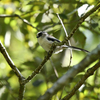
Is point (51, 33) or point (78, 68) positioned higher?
point (51, 33)

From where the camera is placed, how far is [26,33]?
141 inches

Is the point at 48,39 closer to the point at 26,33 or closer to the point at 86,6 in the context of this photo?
the point at 26,33

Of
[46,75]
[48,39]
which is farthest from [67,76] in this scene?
[48,39]

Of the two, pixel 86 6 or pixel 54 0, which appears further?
pixel 54 0

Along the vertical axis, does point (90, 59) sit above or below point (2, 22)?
below

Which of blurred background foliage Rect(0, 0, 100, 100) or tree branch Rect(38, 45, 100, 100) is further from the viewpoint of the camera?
blurred background foliage Rect(0, 0, 100, 100)

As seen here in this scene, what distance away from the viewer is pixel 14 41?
4.41 m

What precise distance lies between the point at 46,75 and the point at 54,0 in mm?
1031

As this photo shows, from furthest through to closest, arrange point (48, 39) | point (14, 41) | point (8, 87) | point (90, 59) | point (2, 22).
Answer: point (14, 41) < point (2, 22) < point (48, 39) < point (8, 87) < point (90, 59)

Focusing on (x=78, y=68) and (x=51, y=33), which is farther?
(x=51, y=33)

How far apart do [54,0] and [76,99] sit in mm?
1409

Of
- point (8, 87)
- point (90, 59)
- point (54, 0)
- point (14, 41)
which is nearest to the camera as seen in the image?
point (90, 59)

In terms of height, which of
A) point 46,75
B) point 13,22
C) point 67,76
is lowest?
point 46,75

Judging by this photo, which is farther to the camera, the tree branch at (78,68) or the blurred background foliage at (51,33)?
the blurred background foliage at (51,33)
